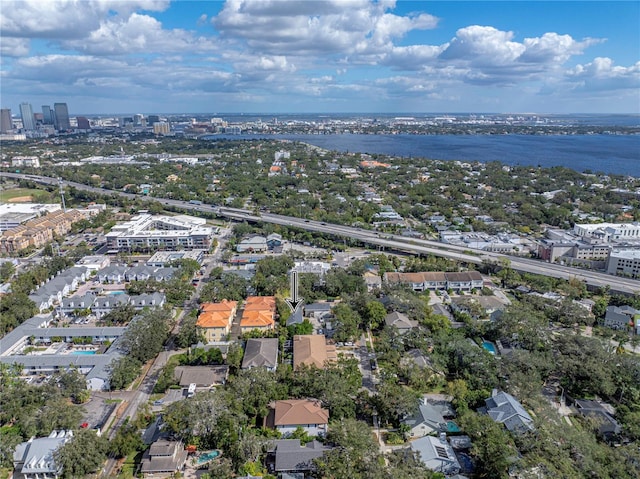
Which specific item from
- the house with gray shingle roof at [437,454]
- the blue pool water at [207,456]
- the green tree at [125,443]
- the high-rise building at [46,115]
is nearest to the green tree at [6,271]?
the green tree at [125,443]

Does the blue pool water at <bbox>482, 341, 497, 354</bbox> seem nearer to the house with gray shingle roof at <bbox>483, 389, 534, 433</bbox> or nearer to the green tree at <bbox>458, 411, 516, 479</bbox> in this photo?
the house with gray shingle roof at <bbox>483, 389, 534, 433</bbox>

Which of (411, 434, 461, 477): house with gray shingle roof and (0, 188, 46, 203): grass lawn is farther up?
(0, 188, 46, 203): grass lawn

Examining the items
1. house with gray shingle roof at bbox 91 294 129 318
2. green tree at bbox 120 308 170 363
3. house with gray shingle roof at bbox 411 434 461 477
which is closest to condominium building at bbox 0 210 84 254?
house with gray shingle roof at bbox 91 294 129 318

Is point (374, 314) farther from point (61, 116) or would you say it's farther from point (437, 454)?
point (61, 116)

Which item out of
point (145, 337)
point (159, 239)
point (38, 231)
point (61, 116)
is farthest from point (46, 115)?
point (145, 337)

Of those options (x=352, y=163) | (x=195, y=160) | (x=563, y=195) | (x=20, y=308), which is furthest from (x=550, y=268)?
(x=195, y=160)

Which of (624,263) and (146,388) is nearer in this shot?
(146,388)

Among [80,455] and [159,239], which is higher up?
[159,239]
